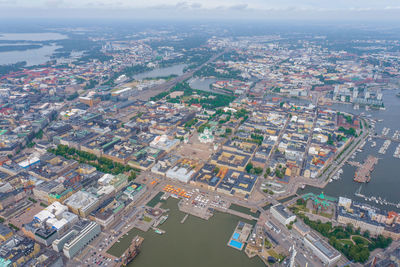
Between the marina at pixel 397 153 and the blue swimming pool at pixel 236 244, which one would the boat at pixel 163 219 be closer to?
the blue swimming pool at pixel 236 244

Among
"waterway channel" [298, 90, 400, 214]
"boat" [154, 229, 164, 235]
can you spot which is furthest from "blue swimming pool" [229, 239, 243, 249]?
"waterway channel" [298, 90, 400, 214]

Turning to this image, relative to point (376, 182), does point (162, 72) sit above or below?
above

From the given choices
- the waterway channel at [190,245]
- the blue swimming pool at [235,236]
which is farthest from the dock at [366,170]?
the blue swimming pool at [235,236]

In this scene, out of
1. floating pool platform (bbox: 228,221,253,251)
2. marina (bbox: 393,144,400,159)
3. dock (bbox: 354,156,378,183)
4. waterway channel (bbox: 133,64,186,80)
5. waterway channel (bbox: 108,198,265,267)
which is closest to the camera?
waterway channel (bbox: 108,198,265,267)

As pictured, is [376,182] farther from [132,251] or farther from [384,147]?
[132,251]

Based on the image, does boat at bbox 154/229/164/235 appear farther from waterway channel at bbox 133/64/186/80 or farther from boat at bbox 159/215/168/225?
waterway channel at bbox 133/64/186/80

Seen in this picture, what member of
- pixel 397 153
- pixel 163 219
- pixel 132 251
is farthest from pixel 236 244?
pixel 397 153
